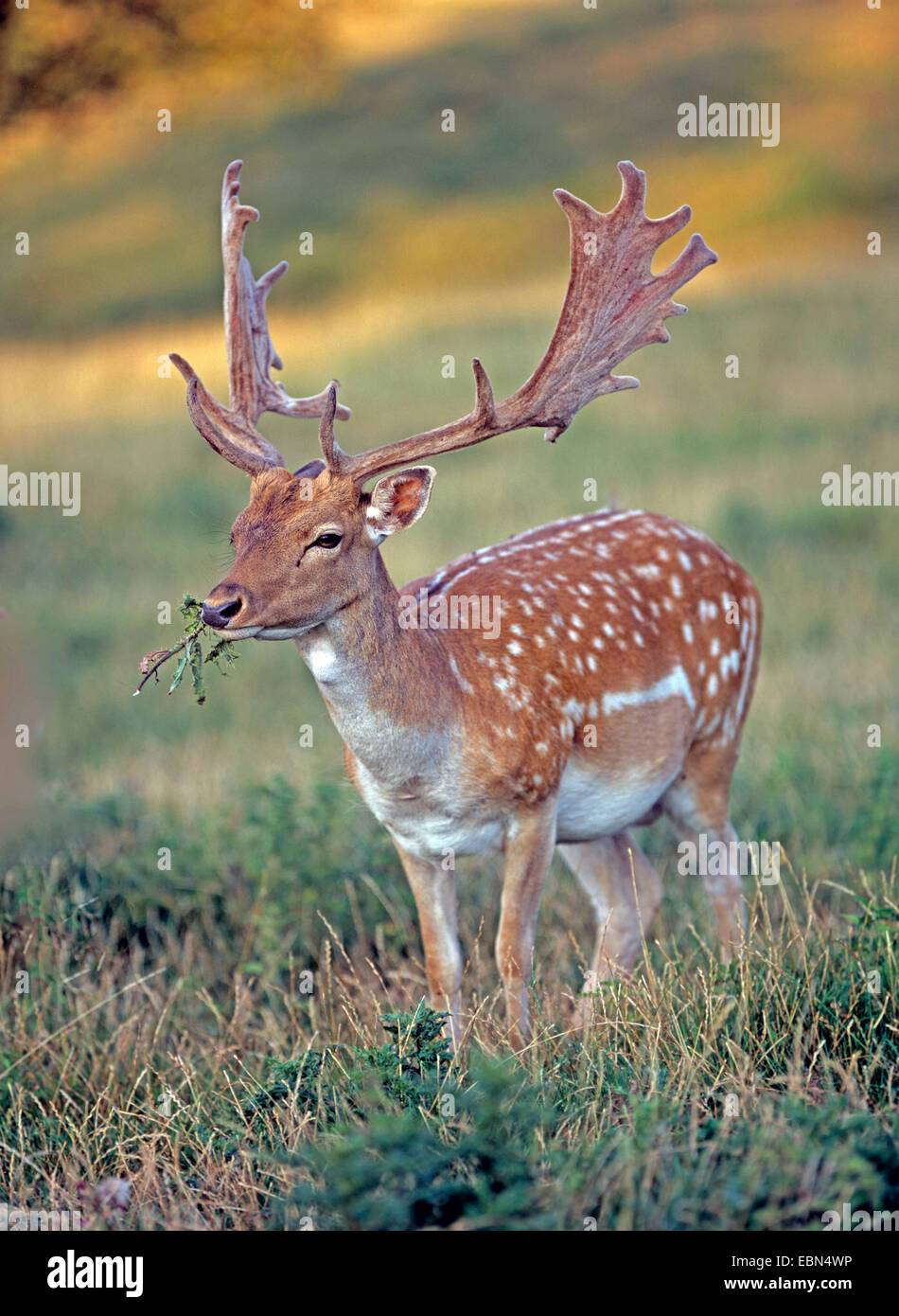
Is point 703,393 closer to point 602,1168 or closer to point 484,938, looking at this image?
point 484,938

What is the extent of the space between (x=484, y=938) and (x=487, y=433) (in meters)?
2.15

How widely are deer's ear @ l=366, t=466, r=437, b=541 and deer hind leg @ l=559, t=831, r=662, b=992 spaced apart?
6.24ft

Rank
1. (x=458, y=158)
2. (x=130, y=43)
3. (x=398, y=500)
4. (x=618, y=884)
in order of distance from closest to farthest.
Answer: (x=398, y=500) < (x=618, y=884) < (x=130, y=43) < (x=458, y=158)

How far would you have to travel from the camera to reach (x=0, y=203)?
29.8 meters

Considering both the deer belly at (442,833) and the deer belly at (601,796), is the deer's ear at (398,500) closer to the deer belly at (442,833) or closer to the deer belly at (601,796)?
the deer belly at (442,833)

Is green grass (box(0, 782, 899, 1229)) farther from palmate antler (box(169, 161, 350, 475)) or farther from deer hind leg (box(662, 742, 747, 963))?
palmate antler (box(169, 161, 350, 475))

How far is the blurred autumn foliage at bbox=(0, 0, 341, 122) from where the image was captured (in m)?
11.9

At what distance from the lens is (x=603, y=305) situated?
4.58m

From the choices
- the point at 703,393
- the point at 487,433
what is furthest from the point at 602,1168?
the point at 703,393

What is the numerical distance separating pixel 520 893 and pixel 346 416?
5.36 ft

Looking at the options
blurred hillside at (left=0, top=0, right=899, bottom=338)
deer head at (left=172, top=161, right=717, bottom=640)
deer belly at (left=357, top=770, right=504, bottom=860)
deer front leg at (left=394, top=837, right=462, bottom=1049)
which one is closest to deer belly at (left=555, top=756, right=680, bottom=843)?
deer belly at (left=357, top=770, right=504, bottom=860)

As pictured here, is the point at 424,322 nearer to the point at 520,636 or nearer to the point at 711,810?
the point at 711,810

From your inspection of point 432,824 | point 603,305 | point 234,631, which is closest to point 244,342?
point 603,305

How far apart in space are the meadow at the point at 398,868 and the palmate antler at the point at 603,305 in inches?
43.9
